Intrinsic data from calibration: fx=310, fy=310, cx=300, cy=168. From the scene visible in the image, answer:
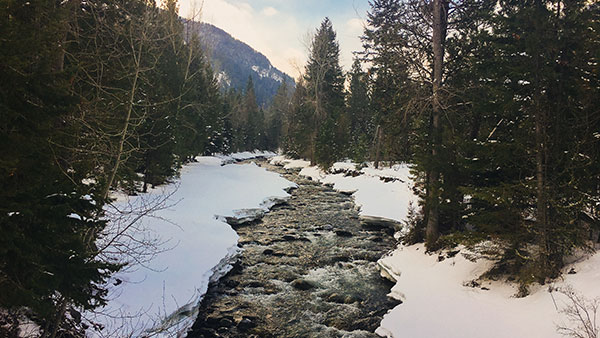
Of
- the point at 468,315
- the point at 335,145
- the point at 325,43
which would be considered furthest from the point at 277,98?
the point at 468,315

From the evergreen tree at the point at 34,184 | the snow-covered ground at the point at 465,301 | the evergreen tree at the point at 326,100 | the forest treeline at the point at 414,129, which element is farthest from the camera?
the evergreen tree at the point at 326,100

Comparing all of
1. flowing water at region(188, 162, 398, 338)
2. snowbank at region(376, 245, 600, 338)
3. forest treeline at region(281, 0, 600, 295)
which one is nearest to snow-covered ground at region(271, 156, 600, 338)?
snowbank at region(376, 245, 600, 338)

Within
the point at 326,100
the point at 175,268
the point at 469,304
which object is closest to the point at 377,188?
the point at 469,304

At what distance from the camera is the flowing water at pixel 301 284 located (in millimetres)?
7805

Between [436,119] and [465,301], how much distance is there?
19.0ft

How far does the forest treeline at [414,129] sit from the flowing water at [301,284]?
2669mm

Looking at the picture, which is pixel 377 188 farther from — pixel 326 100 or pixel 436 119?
pixel 326 100

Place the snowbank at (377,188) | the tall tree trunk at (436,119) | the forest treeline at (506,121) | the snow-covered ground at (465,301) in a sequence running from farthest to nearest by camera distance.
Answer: the snowbank at (377,188) < the tall tree trunk at (436,119) < the forest treeline at (506,121) < the snow-covered ground at (465,301)

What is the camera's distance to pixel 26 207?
3928 mm

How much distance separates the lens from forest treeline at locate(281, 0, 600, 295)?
667cm

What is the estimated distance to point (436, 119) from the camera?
34.4 feet

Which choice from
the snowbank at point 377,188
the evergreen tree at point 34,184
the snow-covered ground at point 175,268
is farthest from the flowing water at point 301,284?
the evergreen tree at point 34,184

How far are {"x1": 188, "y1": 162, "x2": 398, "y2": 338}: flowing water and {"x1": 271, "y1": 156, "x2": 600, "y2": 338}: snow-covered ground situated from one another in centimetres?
73

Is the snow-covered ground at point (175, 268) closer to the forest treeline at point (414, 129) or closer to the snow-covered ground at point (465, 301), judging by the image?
the forest treeline at point (414, 129)
